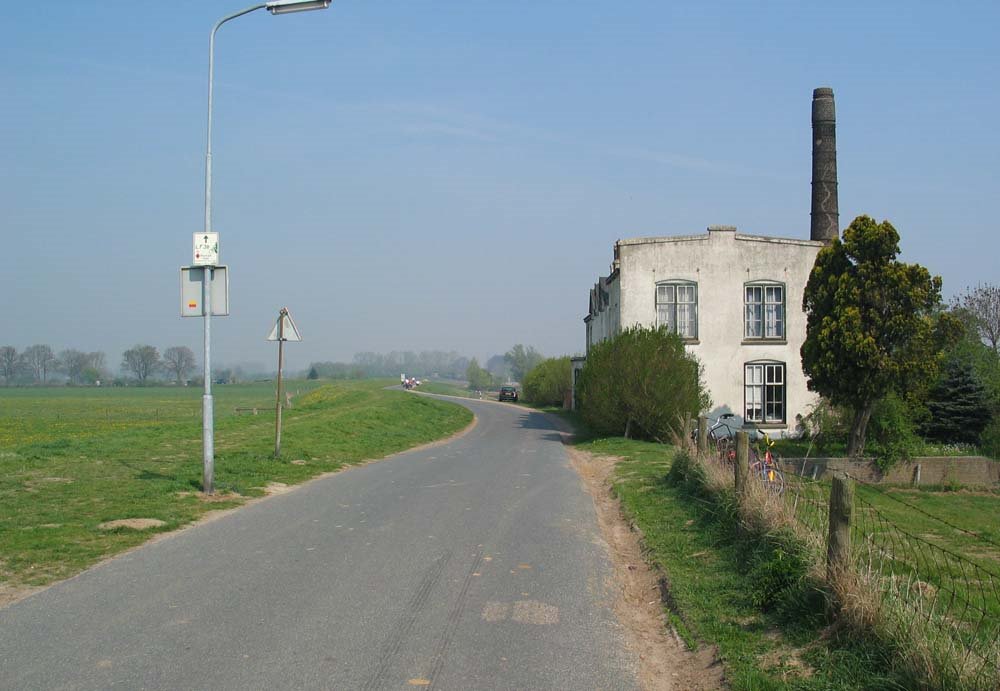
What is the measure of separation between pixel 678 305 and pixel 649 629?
30.3 m

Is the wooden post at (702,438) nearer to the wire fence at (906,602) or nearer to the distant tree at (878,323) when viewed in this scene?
the wire fence at (906,602)

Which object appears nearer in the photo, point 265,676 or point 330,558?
point 265,676

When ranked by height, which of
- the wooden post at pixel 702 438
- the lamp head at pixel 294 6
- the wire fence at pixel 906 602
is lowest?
the wire fence at pixel 906 602

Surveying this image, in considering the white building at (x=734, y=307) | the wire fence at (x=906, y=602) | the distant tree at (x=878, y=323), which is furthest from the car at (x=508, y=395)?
the wire fence at (x=906, y=602)

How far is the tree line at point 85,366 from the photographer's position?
162 metres

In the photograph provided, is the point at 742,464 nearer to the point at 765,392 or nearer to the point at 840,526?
the point at 840,526

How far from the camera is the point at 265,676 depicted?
5.55m

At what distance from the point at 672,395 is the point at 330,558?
21.6 metres

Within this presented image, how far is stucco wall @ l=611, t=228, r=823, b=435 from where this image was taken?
36156mm

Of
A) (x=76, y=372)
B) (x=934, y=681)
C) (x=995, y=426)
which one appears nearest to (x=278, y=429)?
(x=934, y=681)

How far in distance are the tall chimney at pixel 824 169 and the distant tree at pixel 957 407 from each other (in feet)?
33.6

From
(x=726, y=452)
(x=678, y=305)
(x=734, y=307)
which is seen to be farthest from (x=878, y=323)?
(x=726, y=452)

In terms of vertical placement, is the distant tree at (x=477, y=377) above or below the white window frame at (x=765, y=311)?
below

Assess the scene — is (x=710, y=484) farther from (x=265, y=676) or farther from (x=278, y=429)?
(x=278, y=429)
